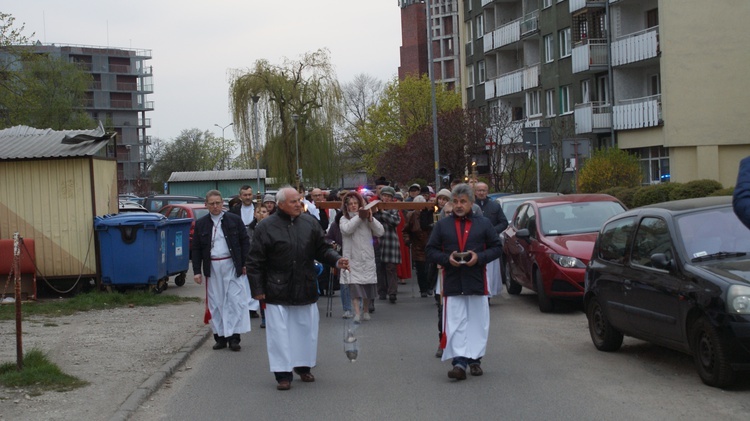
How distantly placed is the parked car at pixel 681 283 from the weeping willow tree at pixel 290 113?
159 feet

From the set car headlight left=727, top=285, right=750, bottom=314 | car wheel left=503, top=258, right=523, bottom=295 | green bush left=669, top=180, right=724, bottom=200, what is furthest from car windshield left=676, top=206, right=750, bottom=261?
green bush left=669, top=180, right=724, bottom=200

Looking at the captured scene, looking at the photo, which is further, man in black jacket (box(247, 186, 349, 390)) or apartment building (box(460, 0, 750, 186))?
apartment building (box(460, 0, 750, 186))

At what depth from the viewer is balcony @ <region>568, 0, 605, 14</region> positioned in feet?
135

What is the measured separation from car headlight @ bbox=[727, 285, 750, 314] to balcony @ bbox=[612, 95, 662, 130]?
102 ft

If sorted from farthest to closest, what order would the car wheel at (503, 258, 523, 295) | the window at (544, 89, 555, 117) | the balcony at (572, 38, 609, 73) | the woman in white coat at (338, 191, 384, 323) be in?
the window at (544, 89, 555, 117) → the balcony at (572, 38, 609, 73) → the car wheel at (503, 258, 523, 295) → the woman in white coat at (338, 191, 384, 323)

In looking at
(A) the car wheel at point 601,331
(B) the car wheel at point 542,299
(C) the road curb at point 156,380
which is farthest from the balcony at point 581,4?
(A) the car wheel at point 601,331

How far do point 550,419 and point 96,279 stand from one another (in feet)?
39.4

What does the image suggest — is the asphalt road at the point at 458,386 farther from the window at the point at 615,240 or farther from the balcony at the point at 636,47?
the balcony at the point at 636,47

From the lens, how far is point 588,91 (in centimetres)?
4394

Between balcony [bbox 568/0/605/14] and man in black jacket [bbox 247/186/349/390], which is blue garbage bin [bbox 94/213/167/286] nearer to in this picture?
man in black jacket [bbox 247/186/349/390]

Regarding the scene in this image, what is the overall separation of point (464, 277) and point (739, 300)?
2.52 meters

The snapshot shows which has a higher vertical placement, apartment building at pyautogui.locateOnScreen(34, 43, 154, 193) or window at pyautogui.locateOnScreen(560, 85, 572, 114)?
apartment building at pyautogui.locateOnScreen(34, 43, 154, 193)

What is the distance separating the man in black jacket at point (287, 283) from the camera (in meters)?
9.06

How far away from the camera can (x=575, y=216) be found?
15180 millimetres
